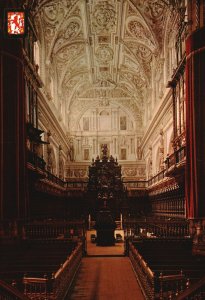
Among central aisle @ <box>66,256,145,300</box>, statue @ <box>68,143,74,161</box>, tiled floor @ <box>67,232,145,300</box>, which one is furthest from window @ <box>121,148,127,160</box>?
central aisle @ <box>66,256,145,300</box>

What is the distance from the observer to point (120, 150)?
1614 inches

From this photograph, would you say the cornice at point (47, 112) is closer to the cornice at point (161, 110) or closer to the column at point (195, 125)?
the cornice at point (161, 110)

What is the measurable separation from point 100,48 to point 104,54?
41.8 inches

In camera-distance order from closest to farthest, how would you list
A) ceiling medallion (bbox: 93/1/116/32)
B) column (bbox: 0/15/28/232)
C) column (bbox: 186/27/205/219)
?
column (bbox: 186/27/205/219) → column (bbox: 0/15/28/232) → ceiling medallion (bbox: 93/1/116/32)

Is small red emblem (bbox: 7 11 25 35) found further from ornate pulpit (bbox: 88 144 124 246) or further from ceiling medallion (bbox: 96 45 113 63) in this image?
ceiling medallion (bbox: 96 45 113 63)

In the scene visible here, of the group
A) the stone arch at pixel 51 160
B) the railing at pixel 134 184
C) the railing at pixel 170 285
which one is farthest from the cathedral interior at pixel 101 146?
the stone arch at pixel 51 160

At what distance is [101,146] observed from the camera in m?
41.2

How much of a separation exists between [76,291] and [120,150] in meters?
32.6

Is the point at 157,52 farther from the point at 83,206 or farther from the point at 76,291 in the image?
the point at 76,291

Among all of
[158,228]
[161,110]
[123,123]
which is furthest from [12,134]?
[123,123]

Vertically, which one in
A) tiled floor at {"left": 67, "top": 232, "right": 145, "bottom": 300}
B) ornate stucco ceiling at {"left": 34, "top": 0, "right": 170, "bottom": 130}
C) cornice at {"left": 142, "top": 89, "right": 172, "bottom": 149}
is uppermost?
ornate stucco ceiling at {"left": 34, "top": 0, "right": 170, "bottom": 130}

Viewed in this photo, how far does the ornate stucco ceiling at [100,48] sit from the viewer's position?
25203mm

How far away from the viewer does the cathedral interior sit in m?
8.80

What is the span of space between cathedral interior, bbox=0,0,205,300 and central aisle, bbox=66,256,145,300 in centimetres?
5
